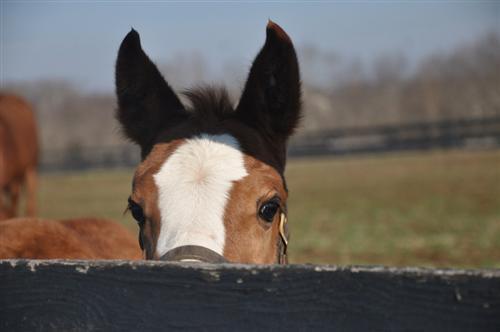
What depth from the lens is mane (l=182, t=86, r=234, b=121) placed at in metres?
3.18

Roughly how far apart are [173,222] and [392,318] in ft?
3.66

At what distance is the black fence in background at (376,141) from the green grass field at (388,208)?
5.69ft

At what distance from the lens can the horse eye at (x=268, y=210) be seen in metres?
2.72

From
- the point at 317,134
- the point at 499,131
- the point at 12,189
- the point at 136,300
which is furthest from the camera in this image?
the point at 317,134

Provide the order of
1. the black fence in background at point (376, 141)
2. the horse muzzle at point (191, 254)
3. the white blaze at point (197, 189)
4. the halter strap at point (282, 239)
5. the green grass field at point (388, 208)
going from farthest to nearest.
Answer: the black fence in background at point (376, 141), the green grass field at point (388, 208), the halter strap at point (282, 239), the white blaze at point (197, 189), the horse muzzle at point (191, 254)

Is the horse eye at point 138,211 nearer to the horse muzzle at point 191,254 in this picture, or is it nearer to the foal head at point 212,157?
the foal head at point 212,157

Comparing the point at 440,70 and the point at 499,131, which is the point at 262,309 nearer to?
the point at 499,131

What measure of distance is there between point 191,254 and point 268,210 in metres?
0.58

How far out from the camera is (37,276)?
1.91 metres

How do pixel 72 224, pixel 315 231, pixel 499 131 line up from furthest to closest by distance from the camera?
pixel 499 131, pixel 315 231, pixel 72 224

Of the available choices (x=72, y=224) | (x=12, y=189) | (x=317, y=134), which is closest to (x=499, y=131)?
(x=317, y=134)

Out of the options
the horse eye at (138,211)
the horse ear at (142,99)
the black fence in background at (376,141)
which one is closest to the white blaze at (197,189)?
the horse eye at (138,211)

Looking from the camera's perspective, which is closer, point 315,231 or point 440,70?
point 315,231

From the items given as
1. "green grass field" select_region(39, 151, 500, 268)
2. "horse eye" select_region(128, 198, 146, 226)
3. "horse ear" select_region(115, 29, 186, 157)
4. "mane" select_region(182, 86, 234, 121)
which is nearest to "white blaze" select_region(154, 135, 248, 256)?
"horse eye" select_region(128, 198, 146, 226)
